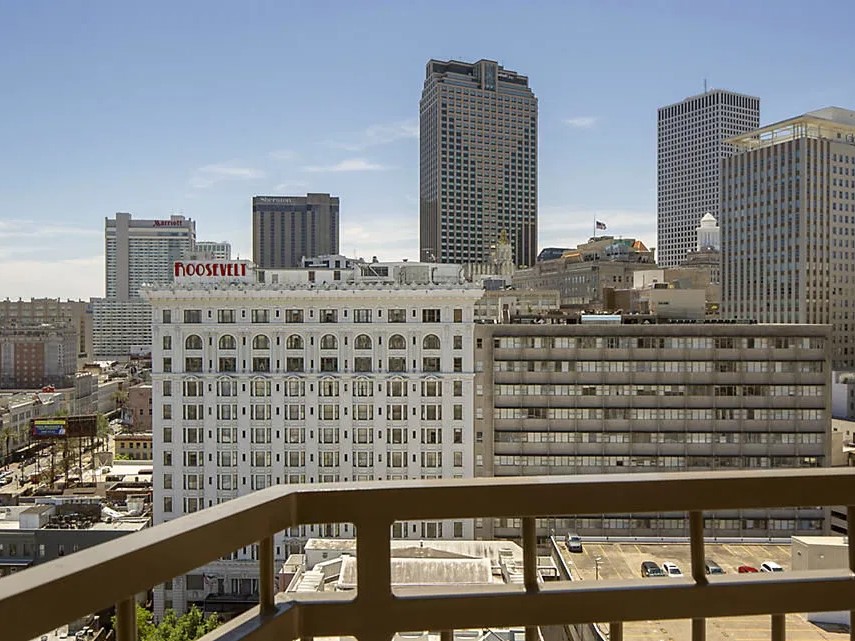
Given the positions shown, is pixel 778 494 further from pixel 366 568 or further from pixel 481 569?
pixel 481 569

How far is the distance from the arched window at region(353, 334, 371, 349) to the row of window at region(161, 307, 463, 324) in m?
0.76

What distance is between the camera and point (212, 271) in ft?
124

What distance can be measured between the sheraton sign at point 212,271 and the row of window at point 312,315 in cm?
158

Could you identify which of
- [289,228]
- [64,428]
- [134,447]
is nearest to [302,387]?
[64,428]

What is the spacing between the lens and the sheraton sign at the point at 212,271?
37.2 m

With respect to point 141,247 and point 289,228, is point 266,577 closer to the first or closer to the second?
point 289,228

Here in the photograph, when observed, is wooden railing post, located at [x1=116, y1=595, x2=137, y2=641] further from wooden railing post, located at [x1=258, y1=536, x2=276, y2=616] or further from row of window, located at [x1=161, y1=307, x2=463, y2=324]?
row of window, located at [x1=161, y1=307, x2=463, y2=324]

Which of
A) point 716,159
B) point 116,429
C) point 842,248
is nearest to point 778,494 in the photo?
point 842,248

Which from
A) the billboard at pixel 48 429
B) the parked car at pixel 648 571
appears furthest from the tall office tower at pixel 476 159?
the parked car at pixel 648 571

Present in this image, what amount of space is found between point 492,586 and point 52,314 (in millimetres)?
149159

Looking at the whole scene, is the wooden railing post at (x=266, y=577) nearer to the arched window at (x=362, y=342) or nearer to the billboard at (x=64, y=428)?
the arched window at (x=362, y=342)

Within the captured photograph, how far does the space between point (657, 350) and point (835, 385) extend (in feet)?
117

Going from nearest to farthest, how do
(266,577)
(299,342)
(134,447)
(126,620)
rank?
(126,620)
(266,577)
(299,342)
(134,447)

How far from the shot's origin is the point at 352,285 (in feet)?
121
